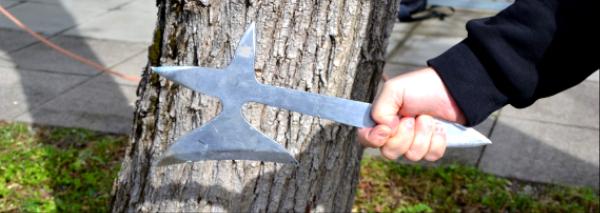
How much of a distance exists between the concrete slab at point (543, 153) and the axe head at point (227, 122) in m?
2.75

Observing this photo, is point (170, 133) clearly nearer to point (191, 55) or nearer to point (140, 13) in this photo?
point (191, 55)

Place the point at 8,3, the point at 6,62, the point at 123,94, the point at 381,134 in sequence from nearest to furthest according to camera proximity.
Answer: the point at 381,134, the point at 123,94, the point at 6,62, the point at 8,3

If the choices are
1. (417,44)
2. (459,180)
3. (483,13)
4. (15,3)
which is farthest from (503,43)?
(483,13)

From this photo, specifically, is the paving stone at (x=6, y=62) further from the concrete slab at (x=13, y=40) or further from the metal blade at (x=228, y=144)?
the metal blade at (x=228, y=144)

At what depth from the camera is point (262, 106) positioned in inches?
88.9

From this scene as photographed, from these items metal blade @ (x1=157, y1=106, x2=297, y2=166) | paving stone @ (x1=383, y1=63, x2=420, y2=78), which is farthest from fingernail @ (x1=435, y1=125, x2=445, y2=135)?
paving stone @ (x1=383, y1=63, x2=420, y2=78)

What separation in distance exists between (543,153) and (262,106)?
2.83 meters

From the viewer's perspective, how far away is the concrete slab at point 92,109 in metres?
4.83

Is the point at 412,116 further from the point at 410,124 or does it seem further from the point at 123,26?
the point at 123,26

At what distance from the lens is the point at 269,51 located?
→ 2184 mm

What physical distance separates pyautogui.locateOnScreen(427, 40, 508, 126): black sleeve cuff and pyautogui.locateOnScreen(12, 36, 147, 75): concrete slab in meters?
4.60

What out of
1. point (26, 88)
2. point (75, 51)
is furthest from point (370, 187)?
point (75, 51)

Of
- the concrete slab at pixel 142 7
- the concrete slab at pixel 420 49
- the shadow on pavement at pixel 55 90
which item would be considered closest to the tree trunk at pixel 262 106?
the shadow on pavement at pixel 55 90

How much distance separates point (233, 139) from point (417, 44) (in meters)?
5.67
